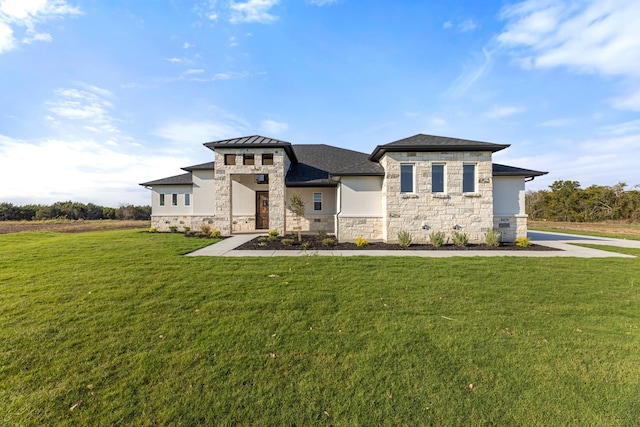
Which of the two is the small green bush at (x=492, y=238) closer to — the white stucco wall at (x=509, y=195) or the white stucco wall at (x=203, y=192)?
the white stucco wall at (x=509, y=195)

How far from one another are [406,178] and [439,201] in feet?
6.05

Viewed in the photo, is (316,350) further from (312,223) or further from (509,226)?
(312,223)

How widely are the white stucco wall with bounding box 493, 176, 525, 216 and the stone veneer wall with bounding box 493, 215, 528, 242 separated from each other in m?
0.25

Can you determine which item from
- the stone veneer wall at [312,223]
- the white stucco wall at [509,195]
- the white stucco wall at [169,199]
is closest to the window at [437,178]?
the white stucco wall at [509,195]

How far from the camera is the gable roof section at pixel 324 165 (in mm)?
12695

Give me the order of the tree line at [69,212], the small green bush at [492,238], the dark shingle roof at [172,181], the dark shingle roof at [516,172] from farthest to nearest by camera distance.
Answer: the tree line at [69,212] < the dark shingle roof at [172,181] < the dark shingle roof at [516,172] < the small green bush at [492,238]

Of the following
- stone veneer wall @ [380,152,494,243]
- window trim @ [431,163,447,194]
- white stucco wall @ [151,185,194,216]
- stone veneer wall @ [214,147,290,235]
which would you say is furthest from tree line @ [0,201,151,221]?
window trim @ [431,163,447,194]

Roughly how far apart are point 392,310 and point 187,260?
6.39 metres

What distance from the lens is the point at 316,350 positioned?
3.33 m

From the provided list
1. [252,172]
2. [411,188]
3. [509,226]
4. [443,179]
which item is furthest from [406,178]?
[252,172]

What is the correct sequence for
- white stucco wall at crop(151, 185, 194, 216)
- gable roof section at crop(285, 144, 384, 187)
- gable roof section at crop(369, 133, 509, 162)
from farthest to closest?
white stucco wall at crop(151, 185, 194, 216) → gable roof section at crop(285, 144, 384, 187) → gable roof section at crop(369, 133, 509, 162)

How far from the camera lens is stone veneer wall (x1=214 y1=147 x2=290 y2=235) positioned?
14.2m

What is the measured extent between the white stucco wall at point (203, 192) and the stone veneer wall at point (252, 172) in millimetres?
3055

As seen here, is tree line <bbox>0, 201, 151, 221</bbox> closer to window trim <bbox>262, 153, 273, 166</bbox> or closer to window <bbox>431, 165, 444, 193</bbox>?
window trim <bbox>262, 153, 273, 166</bbox>
